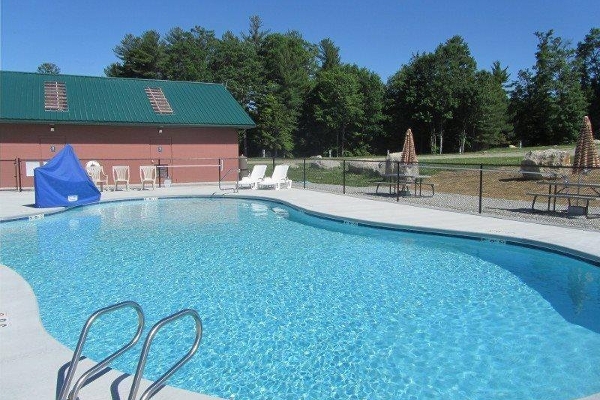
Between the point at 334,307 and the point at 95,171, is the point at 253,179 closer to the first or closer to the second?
the point at 95,171

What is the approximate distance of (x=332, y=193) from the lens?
16.1 metres

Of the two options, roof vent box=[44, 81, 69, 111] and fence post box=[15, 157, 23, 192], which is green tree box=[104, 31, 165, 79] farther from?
fence post box=[15, 157, 23, 192]

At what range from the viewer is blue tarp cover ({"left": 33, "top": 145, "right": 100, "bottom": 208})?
42.9 feet

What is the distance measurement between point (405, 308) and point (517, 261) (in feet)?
10.5

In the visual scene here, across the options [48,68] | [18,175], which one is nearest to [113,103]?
[18,175]

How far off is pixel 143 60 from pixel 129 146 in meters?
32.2

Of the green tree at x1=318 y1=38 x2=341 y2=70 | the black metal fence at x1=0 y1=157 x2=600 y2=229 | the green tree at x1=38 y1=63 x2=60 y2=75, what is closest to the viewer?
the black metal fence at x1=0 y1=157 x2=600 y2=229

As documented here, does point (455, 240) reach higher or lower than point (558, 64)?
lower

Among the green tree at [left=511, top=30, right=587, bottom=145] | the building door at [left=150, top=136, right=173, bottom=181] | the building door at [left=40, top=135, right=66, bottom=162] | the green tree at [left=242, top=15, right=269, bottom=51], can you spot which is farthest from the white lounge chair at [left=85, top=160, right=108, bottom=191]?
the green tree at [left=242, top=15, right=269, bottom=51]

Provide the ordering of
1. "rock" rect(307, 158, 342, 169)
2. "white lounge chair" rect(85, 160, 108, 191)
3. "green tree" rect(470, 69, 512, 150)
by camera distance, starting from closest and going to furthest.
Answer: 1. "white lounge chair" rect(85, 160, 108, 191)
2. "rock" rect(307, 158, 342, 169)
3. "green tree" rect(470, 69, 512, 150)

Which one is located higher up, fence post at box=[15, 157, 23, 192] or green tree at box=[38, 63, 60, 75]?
green tree at box=[38, 63, 60, 75]

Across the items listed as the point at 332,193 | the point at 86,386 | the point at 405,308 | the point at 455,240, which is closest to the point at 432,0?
the point at 332,193

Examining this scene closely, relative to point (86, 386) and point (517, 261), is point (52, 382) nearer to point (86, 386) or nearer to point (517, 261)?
point (86, 386)

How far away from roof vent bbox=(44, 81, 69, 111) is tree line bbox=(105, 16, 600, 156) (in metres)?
27.5
